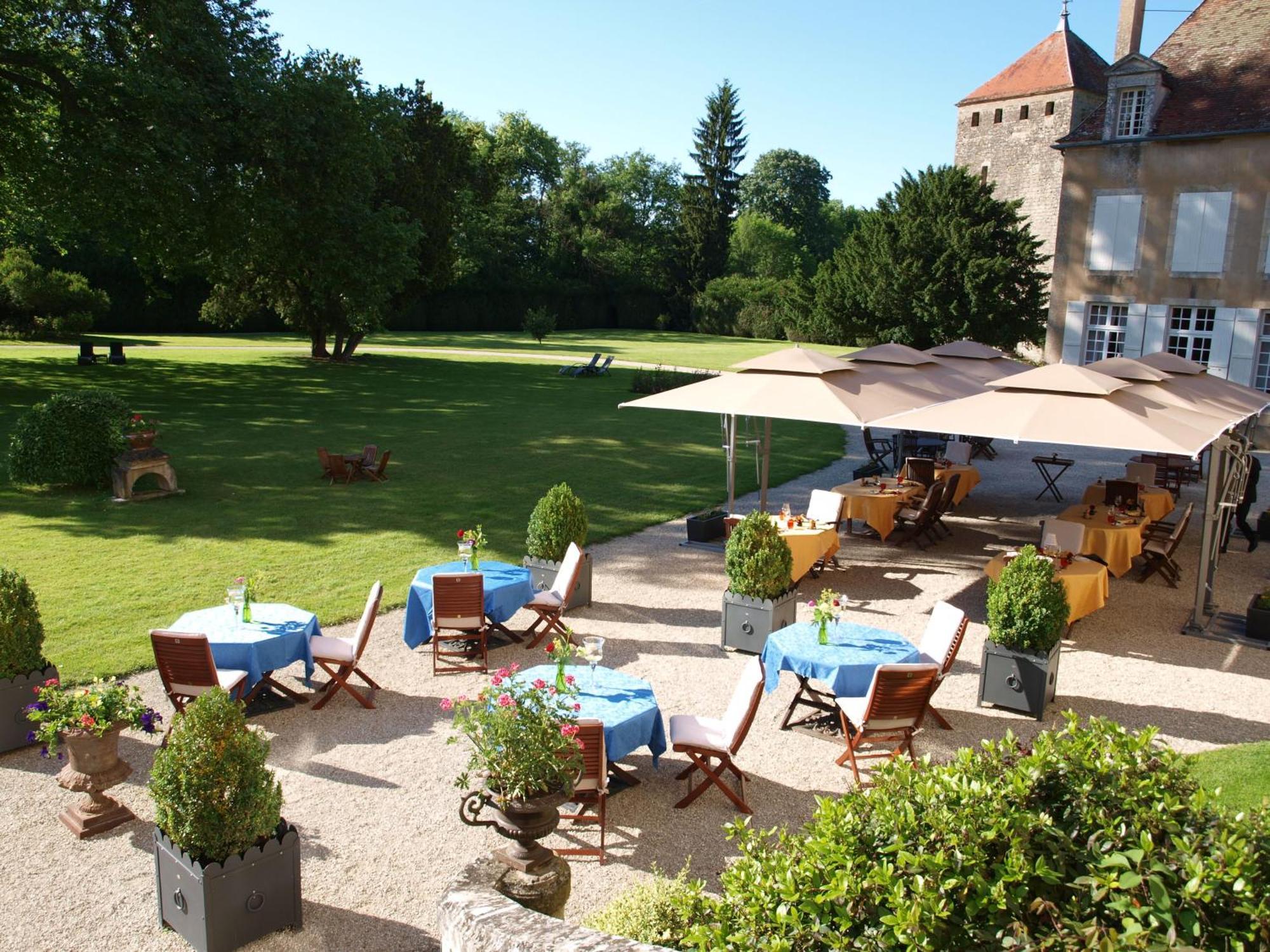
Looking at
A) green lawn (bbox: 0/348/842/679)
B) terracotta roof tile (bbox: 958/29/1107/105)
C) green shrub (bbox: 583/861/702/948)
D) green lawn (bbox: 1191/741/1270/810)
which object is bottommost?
green lawn (bbox: 1191/741/1270/810)

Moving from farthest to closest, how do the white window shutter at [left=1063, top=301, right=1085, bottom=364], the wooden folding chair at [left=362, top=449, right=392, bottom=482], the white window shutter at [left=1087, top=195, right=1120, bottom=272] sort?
the white window shutter at [left=1063, top=301, right=1085, bottom=364]
the white window shutter at [left=1087, top=195, right=1120, bottom=272]
the wooden folding chair at [left=362, top=449, right=392, bottom=482]

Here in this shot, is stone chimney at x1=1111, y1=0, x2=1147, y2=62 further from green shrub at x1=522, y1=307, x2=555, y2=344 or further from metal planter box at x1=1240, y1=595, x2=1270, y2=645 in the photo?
green shrub at x1=522, y1=307, x2=555, y2=344

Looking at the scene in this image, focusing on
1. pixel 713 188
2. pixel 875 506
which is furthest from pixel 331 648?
pixel 713 188

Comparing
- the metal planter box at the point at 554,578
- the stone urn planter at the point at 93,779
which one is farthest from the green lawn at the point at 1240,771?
the stone urn planter at the point at 93,779

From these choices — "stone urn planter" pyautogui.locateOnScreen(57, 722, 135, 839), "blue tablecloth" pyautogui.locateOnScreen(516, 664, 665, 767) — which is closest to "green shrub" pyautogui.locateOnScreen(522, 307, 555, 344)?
"blue tablecloth" pyautogui.locateOnScreen(516, 664, 665, 767)

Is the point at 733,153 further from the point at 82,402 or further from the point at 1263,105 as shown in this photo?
the point at 82,402

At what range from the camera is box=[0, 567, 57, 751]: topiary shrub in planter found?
281 inches

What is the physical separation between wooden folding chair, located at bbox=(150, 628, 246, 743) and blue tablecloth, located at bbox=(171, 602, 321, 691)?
226 millimetres

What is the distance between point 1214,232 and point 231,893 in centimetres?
2938

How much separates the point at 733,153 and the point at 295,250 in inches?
2216

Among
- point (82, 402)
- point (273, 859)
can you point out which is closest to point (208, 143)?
point (82, 402)

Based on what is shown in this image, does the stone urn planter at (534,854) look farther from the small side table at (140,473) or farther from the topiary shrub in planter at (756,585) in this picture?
the small side table at (140,473)

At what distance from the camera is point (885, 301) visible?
135 feet

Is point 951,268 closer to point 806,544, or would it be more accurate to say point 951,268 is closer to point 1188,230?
point 1188,230
